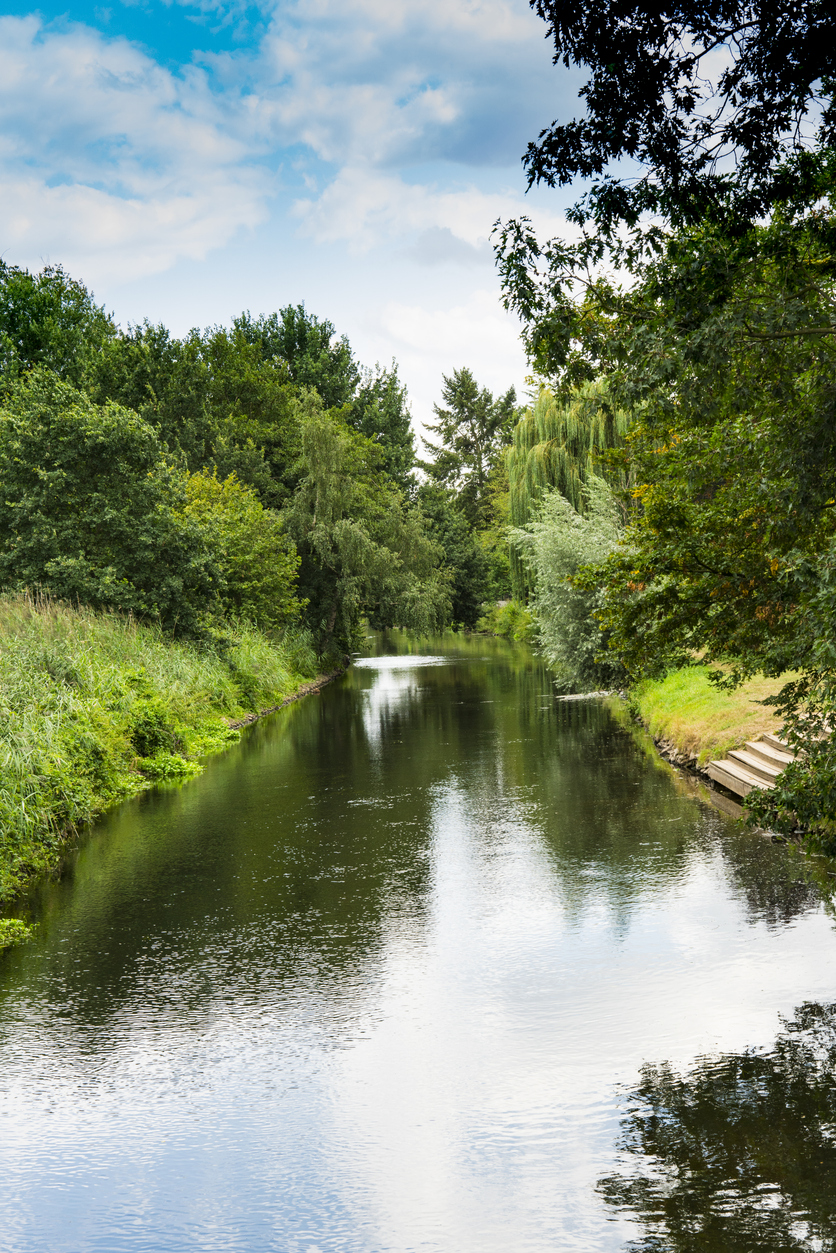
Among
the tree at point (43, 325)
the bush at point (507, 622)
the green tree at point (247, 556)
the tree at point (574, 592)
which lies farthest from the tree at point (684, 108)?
the bush at point (507, 622)

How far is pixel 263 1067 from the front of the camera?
623 cm

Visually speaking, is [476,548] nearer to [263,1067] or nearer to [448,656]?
[448,656]

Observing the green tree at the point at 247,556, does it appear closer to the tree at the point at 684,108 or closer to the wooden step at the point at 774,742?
the wooden step at the point at 774,742

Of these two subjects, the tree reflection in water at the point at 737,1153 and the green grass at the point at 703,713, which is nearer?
the tree reflection in water at the point at 737,1153

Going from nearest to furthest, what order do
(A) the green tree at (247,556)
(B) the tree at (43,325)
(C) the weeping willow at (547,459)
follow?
1. (A) the green tree at (247,556)
2. (C) the weeping willow at (547,459)
3. (B) the tree at (43,325)

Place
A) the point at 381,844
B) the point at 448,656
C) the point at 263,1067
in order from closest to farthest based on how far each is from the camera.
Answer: the point at 263,1067, the point at 381,844, the point at 448,656

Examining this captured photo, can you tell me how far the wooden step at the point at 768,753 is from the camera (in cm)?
1241

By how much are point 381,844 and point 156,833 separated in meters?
2.95

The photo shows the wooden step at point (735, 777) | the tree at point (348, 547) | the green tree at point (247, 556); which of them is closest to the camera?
the wooden step at point (735, 777)

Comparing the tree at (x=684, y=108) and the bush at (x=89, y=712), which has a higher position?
the tree at (x=684, y=108)

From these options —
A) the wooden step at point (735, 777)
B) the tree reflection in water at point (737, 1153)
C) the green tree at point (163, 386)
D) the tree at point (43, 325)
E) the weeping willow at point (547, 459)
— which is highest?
the tree at point (43, 325)

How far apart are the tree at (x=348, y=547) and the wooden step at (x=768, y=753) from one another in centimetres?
2368

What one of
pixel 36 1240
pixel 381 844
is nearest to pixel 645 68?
Result: pixel 36 1240

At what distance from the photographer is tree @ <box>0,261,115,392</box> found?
4334 centimetres
